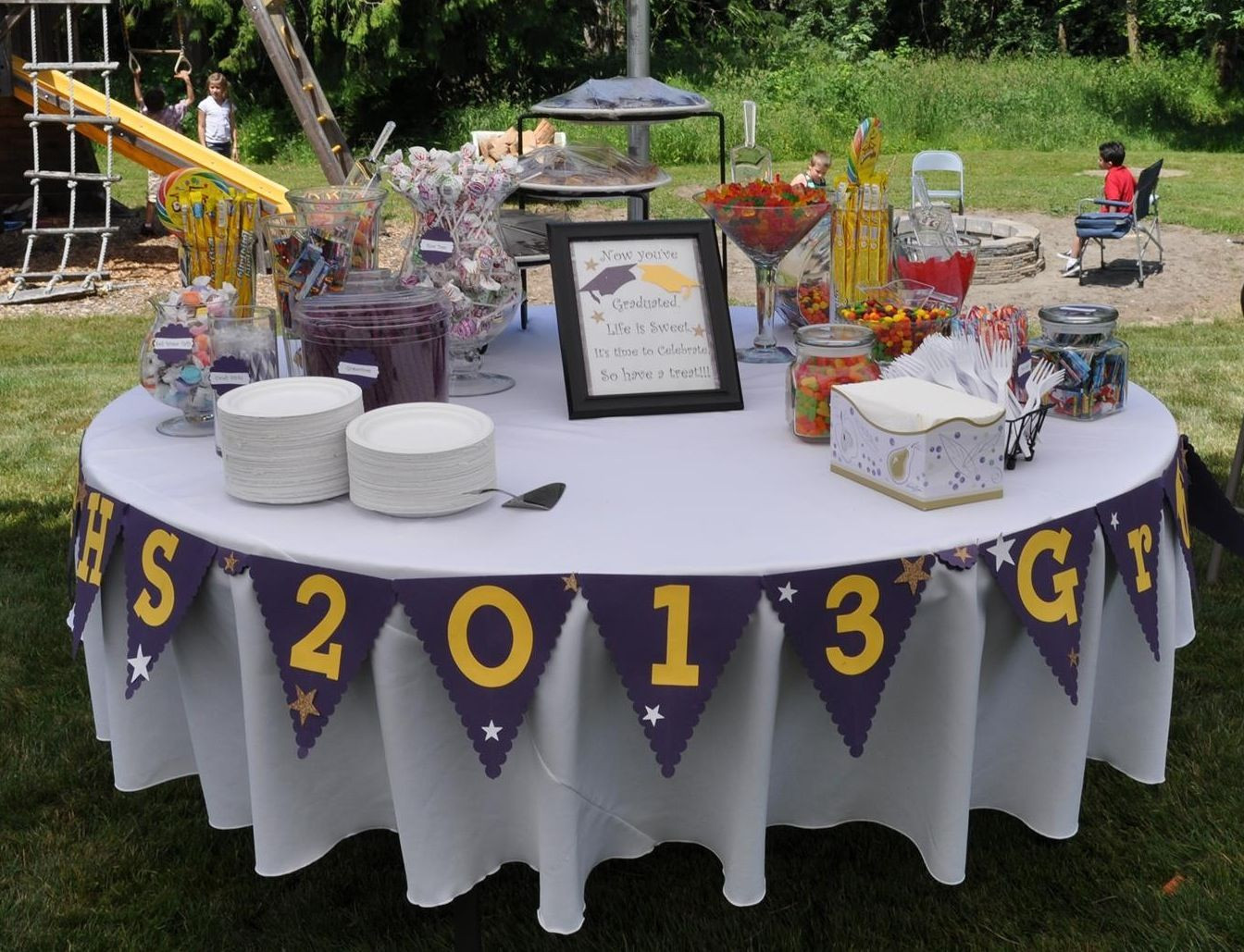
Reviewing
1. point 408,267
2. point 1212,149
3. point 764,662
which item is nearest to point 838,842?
point 764,662

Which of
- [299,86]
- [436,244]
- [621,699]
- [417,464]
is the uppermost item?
[299,86]

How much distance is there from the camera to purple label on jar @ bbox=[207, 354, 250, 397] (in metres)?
1.87

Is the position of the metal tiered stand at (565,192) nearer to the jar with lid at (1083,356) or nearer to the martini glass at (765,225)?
the martini glass at (765,225)

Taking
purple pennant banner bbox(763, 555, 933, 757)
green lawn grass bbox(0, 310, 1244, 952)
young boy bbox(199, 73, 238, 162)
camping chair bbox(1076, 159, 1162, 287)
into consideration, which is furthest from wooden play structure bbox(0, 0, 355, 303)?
purple pennant banner bbox(763, 555, 933, 757)

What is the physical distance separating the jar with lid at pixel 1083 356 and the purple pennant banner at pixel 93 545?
4.40 feet

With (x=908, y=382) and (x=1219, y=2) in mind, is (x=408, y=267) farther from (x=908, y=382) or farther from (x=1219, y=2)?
(x=1219, y=2)

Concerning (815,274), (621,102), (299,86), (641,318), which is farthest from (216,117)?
(641,318)

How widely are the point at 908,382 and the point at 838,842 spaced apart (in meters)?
1.09

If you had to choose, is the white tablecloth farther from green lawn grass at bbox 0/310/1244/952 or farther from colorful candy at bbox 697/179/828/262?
colorful candy at bbox 697/179/828/262

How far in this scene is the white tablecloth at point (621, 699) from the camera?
1490mm

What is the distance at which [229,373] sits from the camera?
6.15 feet

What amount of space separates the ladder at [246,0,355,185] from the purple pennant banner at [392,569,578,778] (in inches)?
263

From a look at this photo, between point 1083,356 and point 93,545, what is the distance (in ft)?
4.87

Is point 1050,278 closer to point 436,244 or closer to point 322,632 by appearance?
point 436,244
